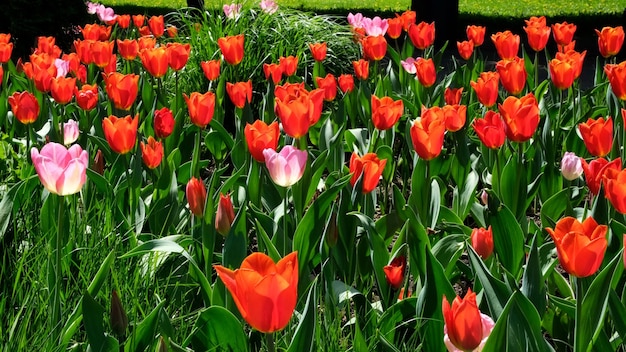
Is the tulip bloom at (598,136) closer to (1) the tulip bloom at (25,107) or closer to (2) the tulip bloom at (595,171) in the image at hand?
(2) the tulip bloom at (595,171)

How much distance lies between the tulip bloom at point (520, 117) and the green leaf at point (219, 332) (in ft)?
3.97

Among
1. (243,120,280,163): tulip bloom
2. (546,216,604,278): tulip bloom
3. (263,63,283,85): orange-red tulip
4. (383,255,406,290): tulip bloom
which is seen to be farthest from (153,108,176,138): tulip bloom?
(546,216,604,278): tulip bloom

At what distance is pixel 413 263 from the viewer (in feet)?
7.87

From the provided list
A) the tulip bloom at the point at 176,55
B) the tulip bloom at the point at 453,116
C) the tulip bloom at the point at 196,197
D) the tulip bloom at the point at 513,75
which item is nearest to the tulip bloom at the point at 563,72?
the tulip bloom at the point at 513,75

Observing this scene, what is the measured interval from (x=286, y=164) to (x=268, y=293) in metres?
0.80

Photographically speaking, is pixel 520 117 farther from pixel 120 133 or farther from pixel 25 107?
pixel 25 107

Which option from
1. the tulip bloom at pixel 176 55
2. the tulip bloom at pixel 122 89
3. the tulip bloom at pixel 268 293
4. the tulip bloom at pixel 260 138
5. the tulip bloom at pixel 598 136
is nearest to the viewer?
the tulip bloom at pixel 268 293

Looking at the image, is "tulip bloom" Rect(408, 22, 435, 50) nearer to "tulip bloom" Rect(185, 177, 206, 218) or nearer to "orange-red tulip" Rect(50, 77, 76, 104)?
"orange-red tulip" Rect(50, 77, 76, 104)

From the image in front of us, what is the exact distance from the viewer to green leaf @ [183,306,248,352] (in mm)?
1865

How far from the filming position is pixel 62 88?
345cm

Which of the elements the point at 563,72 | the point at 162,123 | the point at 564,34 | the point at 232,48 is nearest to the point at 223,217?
the point at 162,123

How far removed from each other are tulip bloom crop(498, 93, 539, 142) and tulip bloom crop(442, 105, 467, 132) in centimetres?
21

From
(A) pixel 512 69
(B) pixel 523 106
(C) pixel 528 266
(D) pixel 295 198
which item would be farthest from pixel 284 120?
(A) pixel 512 69

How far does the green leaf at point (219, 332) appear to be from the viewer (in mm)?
1865
